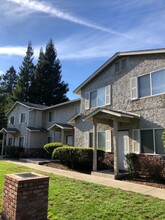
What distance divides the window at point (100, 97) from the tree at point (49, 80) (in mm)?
26039

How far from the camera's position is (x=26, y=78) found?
141 feet

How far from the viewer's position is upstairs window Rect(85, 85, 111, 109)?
1420cm

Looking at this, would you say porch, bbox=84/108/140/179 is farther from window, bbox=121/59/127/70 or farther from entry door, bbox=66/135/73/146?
entry door, bbox=66/135/73/146

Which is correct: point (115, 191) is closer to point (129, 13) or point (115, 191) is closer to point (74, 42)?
point (129, 13)

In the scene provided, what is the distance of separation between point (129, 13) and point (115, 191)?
25.4 ft

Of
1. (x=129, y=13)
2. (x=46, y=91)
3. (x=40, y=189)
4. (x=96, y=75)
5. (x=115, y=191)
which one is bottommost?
(x=115, y=191)

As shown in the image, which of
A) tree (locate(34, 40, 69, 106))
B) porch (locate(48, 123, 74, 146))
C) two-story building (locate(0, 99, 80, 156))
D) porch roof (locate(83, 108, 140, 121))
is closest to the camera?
porch roof (locate(83, 108, 140, 121))

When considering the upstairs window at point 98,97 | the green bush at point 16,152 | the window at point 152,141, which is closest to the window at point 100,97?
the upstairs window at point 98,97

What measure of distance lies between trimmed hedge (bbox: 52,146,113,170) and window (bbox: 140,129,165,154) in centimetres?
291

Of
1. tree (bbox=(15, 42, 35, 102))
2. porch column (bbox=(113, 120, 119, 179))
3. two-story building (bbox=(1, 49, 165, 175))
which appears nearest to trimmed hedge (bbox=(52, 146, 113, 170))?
two-story building (bbox=(1, 49, 165, 175))

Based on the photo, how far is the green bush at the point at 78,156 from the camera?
1284 centimetres

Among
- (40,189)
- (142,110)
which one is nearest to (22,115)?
(142,110)

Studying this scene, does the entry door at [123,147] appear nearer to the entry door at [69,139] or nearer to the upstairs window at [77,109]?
the upstairs window at [77,109]

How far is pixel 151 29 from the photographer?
10.1 meters
